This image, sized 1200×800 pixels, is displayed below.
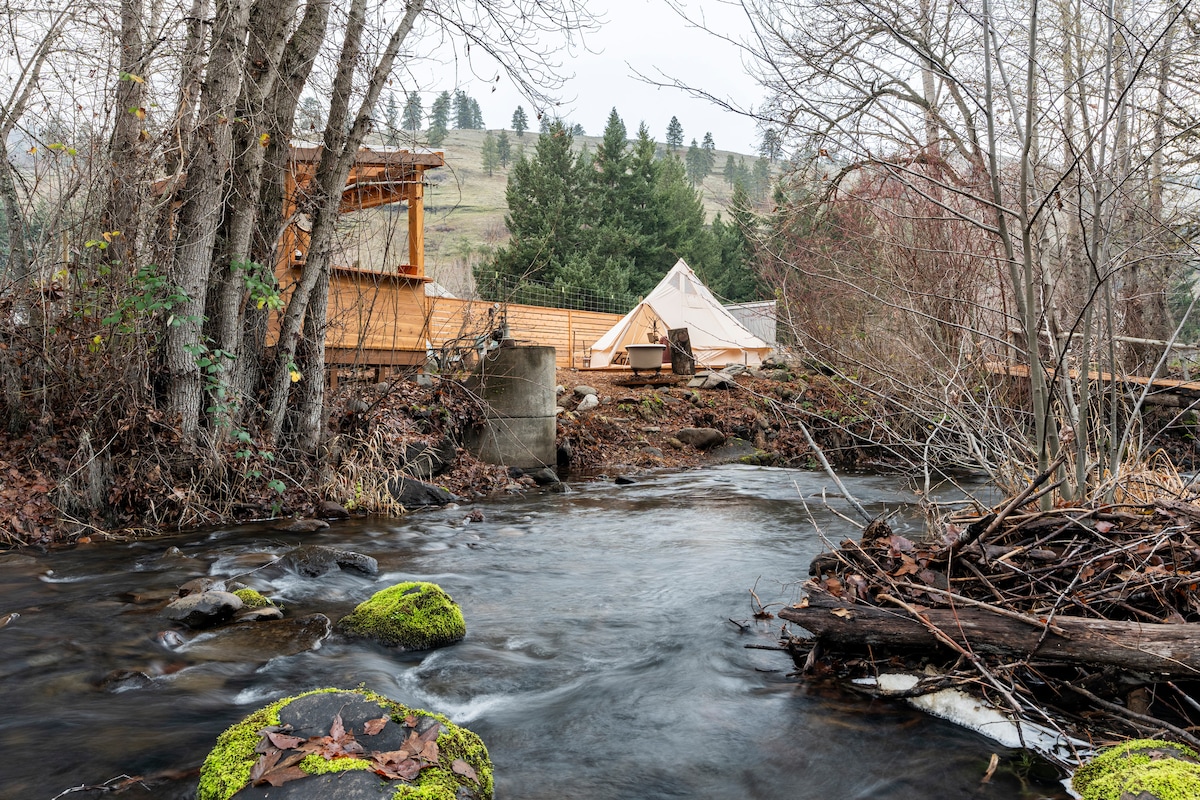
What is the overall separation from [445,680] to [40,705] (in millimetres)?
1841

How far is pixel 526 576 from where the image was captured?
646cm

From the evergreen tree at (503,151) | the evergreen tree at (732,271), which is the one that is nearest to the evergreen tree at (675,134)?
the evergreen tree at (503,151)

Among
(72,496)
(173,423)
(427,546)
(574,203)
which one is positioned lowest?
(427,546)

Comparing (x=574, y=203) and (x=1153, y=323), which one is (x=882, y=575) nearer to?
(x=1153, y=323)

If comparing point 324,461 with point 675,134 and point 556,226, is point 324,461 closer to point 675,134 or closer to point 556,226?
point 556,226

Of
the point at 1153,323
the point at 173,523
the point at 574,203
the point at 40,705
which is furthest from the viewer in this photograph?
the point at 574,203

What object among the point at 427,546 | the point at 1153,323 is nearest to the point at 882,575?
the point at 427,546

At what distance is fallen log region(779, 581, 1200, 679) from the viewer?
299 centimetres

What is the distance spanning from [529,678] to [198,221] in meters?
5.69

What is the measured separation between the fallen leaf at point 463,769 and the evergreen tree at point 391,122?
23.3 ft

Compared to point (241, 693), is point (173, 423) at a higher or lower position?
higher

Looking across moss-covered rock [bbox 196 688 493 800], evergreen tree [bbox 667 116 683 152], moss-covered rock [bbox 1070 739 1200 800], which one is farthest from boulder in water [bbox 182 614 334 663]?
evergreen tree [bbox 667 116 683 152]

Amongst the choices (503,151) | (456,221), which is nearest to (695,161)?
(503,151)

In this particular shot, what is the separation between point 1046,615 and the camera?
3295 millimetres
